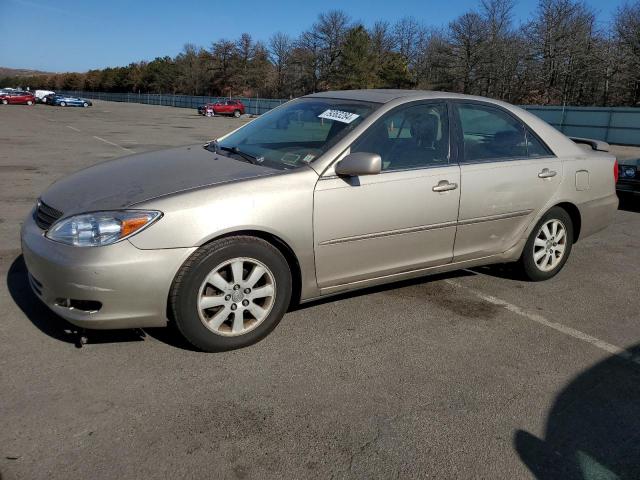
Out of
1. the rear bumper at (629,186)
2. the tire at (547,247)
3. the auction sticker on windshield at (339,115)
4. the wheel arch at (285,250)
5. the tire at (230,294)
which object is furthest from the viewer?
the rear bumper at (629,186)

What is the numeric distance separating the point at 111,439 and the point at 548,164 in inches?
151

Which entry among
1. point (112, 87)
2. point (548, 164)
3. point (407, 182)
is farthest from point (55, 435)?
point (112, 87)

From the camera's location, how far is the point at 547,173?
4.47 meters

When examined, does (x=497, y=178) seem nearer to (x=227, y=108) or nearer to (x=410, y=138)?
(x=410, y=138)

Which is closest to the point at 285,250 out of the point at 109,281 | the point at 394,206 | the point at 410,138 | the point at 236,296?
the point at 236,296

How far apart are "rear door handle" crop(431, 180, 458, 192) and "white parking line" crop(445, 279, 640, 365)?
3.43 ft

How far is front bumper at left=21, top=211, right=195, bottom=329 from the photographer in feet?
9.39

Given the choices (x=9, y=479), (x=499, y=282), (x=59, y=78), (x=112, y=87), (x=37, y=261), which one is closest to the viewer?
(x=9, y=479)

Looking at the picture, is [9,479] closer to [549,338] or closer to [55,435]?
[55,435]

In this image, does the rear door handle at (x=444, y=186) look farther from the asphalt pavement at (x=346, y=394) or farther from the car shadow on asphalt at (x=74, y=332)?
the car shadow on asphalt at (x=74, y=332)

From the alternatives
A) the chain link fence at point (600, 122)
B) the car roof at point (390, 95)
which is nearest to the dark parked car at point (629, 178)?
the car roof at point (390, 95)

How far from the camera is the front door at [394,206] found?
348cm

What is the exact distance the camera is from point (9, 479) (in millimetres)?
2152

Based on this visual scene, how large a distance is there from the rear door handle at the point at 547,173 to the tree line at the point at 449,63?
43.9 m
